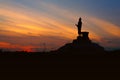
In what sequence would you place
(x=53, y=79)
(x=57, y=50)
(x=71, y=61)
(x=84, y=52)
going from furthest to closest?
(x=57, y=50), (x=84, y=52), (x=71, y=61), (x=53, y=79)

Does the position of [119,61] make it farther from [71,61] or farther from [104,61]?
[71,61]

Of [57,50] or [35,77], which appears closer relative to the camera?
[35,77]

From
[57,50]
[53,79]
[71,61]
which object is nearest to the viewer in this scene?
[53,79]

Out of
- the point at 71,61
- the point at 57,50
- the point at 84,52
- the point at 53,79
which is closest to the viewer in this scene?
the point at 53,79

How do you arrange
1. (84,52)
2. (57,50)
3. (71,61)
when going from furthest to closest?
(57,50), (84,52), (71,61)

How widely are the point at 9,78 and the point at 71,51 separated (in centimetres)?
1936

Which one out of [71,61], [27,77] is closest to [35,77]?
[27,77]

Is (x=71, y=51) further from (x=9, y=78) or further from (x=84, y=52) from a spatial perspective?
(x=9, y=78)

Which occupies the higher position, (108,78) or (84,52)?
(84,52)

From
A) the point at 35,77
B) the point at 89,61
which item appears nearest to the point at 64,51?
the point at 89,61

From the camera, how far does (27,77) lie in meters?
18.7

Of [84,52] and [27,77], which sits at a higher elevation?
[84,52]

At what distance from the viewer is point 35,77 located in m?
Answer: 18.8

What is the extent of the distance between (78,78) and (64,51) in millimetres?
19703
